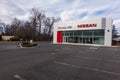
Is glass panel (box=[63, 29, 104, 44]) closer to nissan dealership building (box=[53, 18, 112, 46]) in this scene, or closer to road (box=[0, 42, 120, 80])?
nissan dealership building (box=[53, 18, 112, 46])

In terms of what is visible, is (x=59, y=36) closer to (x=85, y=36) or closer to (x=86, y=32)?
(x=85, y=36)

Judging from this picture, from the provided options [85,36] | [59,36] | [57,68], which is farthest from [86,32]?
[57,68]

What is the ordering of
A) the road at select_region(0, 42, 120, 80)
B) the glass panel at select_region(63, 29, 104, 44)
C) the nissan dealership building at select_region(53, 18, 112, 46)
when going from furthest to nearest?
1. the glass panel at select_region(63, 29, 104, 44)
2. the nissan dealership building at select_region(53, 18, 112, 46)
3. the road at select_region(0, 42, 120, 80)

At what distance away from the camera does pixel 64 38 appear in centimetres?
4481

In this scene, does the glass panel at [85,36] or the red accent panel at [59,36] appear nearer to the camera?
the glass panel at [85,36]

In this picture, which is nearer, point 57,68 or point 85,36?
point 57,68

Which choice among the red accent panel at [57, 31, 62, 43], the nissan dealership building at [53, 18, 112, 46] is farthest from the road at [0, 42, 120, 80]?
the red accent panel at [57, 31, 62, 43]

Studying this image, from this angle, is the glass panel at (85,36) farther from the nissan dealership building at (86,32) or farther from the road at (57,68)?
the road at (57,68)

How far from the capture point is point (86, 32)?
3966 centimetres

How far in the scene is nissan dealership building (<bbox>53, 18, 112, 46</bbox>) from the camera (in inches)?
1423

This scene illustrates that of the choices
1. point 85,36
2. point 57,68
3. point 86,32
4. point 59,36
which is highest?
point 86,32

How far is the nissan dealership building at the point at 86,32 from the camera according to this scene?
119 ft

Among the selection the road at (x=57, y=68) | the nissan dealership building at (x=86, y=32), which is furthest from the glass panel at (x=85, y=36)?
the road at (x=57, y=68)

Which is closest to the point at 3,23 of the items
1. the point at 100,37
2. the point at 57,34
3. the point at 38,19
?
the point at 38,19
